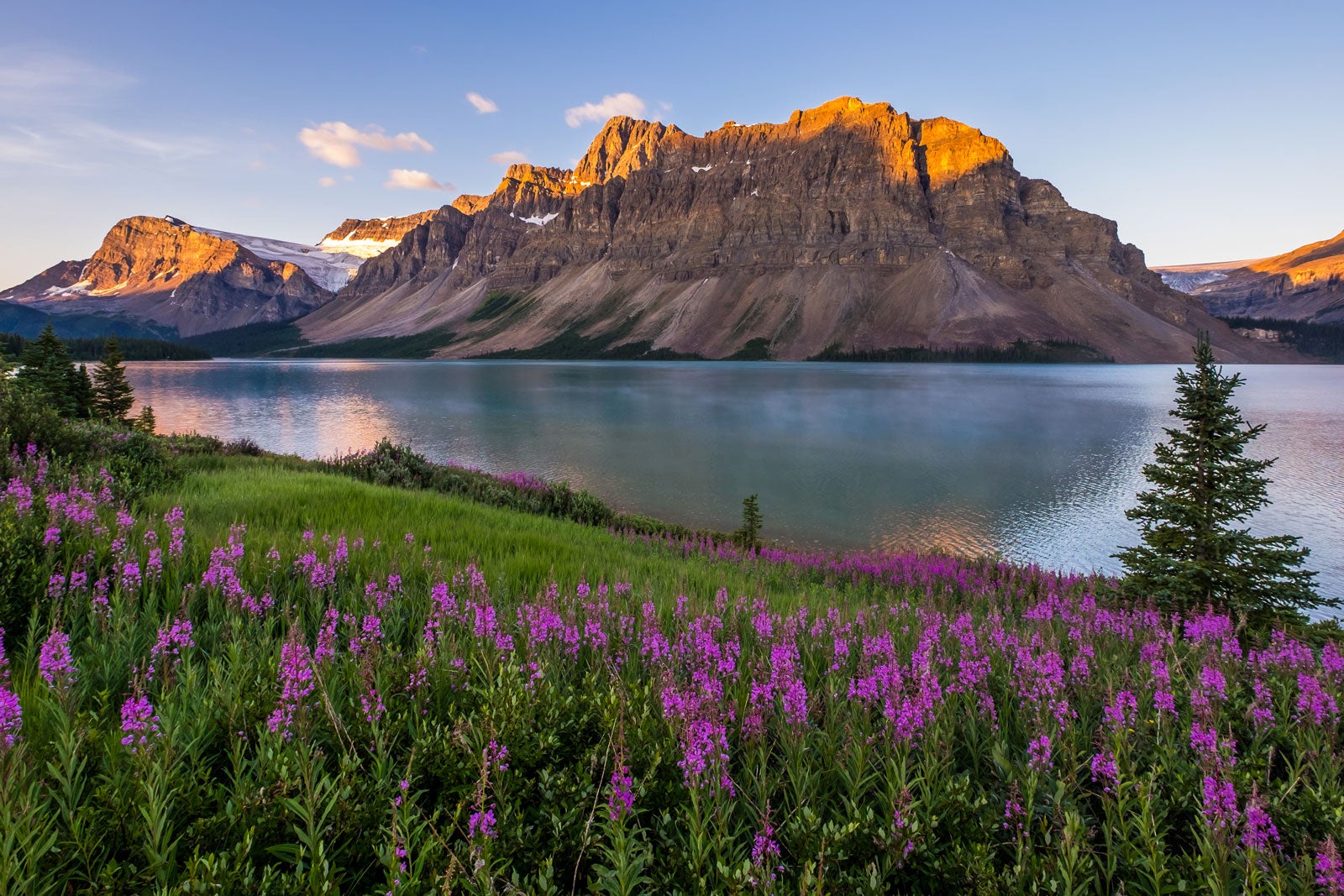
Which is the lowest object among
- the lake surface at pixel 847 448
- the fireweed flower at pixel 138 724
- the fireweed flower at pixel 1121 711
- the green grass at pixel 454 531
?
the lake surface at pixel 847 448

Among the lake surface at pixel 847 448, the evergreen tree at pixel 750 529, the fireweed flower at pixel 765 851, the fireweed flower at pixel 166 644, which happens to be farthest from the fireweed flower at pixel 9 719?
the lake surface at pixel 847 448

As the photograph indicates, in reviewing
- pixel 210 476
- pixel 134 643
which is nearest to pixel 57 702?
pixel 134 643

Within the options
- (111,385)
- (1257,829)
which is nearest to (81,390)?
(111,385)

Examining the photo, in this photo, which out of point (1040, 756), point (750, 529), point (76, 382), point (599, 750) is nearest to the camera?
point (599, 750)

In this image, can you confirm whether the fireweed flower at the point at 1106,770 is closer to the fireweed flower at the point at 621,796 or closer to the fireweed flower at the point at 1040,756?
the fireweed flower at the point at 1040,756

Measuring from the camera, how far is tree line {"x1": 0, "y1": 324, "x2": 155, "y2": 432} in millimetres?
27328

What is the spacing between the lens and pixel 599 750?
9.80 ft

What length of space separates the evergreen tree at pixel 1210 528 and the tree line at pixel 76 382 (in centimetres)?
3294

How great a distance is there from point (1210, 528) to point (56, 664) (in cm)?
1467

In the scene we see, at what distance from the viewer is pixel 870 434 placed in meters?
58.7

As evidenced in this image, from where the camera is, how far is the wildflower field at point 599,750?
2277 mm

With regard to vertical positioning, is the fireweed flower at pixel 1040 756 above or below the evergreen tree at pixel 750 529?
above

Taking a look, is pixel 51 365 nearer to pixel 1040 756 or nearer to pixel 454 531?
pixel 454 531

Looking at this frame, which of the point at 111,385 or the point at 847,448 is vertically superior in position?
the point at 111,385
